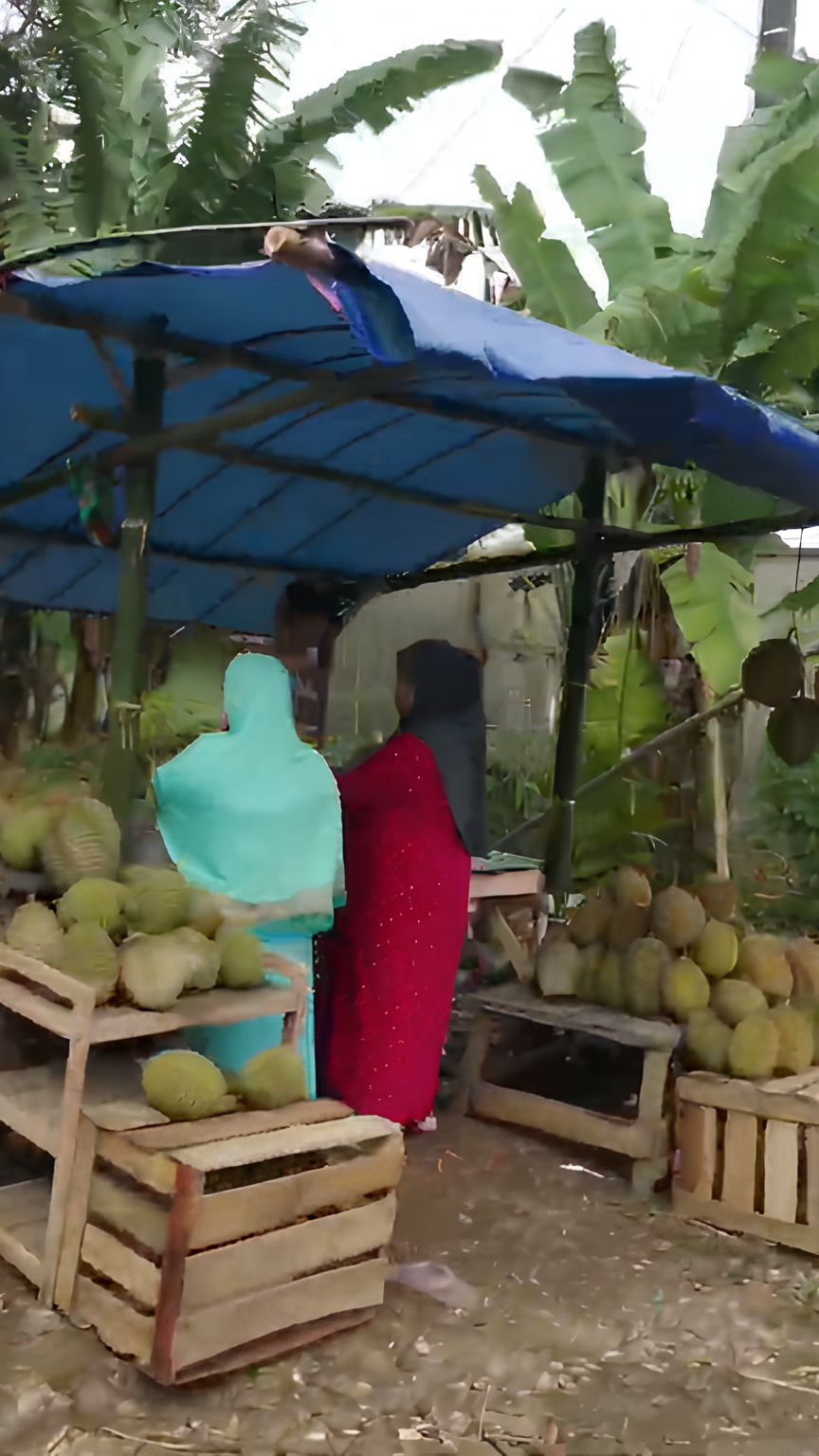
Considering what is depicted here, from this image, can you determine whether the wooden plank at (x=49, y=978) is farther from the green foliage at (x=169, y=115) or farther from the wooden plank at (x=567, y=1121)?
the green foliage at (x=169, y=115)

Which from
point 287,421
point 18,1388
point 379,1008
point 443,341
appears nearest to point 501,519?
point 287,421

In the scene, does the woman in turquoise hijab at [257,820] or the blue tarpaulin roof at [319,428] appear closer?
the blue tarpaulin roof at [319,428]

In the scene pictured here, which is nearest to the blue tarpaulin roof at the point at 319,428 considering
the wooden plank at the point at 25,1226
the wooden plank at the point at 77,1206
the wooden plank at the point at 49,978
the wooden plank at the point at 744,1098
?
the wooden plank at the point at 49,978

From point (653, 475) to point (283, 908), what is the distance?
255cm

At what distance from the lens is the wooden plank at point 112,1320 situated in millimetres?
2010

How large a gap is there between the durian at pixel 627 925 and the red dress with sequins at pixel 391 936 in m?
0.52

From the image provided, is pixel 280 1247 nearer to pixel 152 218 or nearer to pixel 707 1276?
pixel 707 1276

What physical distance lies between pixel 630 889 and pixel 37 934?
1900 millimetres

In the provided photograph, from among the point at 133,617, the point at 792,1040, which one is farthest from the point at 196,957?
the point at 792,1040

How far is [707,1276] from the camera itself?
8.98 feet

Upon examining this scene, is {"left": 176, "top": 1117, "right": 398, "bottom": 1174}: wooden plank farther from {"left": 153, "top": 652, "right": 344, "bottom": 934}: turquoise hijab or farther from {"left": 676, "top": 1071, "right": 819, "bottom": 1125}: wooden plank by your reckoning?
{"left": 676, "top": 1071, "right": 819, "bottom": 1125}: wooden plank

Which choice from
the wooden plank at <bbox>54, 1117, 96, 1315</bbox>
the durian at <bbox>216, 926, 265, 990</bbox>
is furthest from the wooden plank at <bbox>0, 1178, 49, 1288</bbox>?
the durian at <bbox>216, 926, 265, 990</bbox>

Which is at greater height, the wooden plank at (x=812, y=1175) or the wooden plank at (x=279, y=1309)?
the wooden plank at (x=812, y=1175)

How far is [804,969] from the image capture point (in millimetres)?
3299
